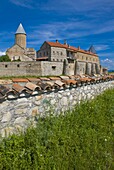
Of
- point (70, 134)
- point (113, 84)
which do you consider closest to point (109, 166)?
point (70, 134)

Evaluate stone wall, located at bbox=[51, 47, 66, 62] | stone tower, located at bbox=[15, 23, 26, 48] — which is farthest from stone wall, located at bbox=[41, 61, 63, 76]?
→ stone tower, located at bbox=[15, 23, 26, 48]

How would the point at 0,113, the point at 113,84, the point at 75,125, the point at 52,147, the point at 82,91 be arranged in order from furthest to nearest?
1. the point at 113,84
2. the point at 82,91
3. the point at 75,125
4. the point at 52,147
5. the point at 0,113

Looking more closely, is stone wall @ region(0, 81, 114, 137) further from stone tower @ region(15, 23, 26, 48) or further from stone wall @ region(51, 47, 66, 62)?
stone tower @ region(15, 23, 26, 48)

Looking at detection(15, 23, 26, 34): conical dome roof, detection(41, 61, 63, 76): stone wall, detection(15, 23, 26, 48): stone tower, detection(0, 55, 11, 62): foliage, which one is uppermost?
detection(15, 23, 26, 34): conical dome roof

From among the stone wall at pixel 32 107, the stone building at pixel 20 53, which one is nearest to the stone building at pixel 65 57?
the stone building at pixel 20 53

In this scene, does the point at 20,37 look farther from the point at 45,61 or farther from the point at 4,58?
the point at 45,61

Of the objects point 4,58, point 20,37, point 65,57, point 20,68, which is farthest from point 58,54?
point 20,37

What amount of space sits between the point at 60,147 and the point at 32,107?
0.94 metres

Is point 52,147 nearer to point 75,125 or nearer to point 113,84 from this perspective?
point 75,125

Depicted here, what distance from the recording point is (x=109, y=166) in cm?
293

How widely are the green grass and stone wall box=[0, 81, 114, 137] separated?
163 millimetres

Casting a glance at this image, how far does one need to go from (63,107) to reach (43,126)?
3.87 ft

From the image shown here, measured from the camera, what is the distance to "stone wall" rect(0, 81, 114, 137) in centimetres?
306

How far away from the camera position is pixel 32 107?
3.62 metres
